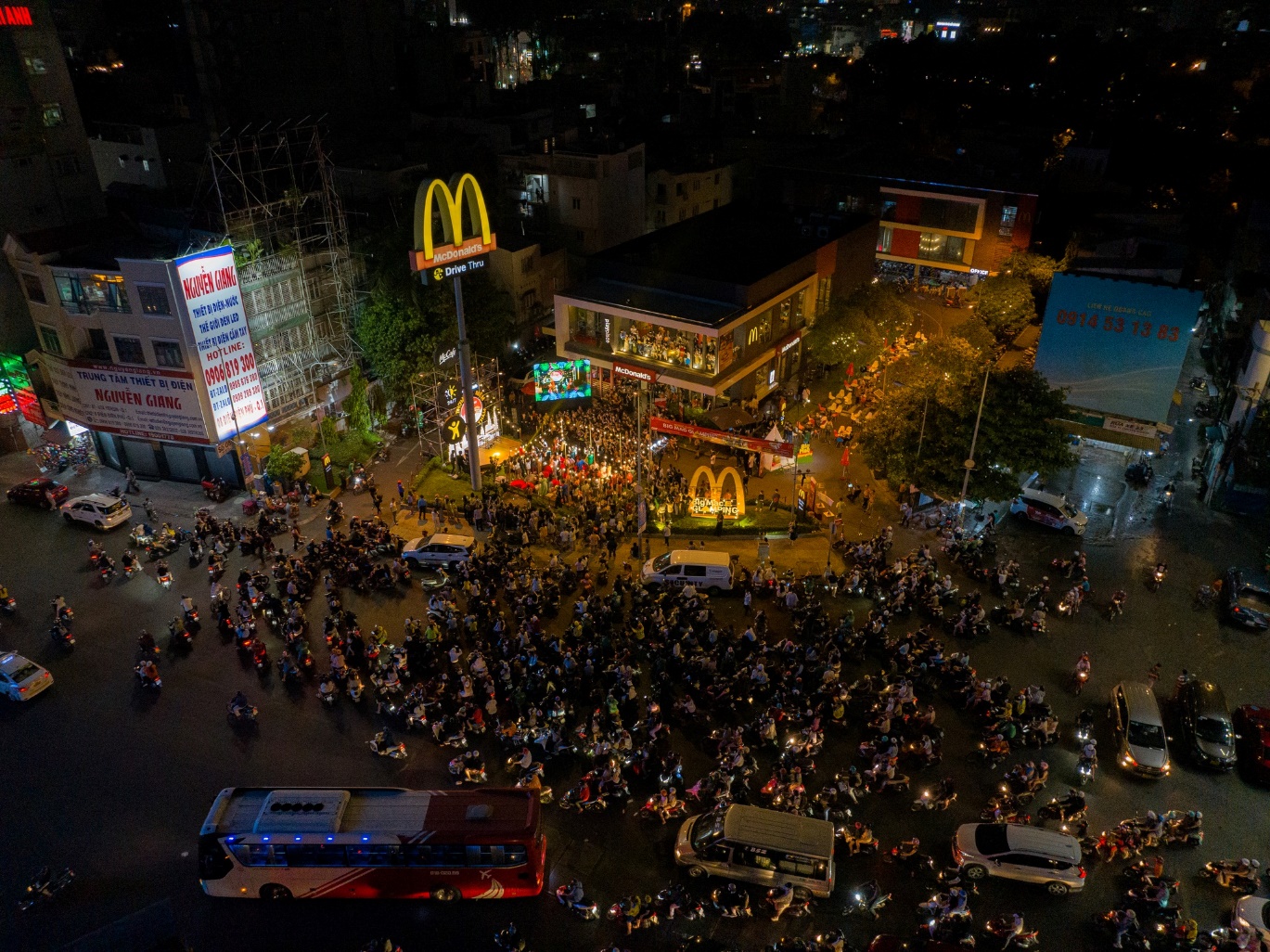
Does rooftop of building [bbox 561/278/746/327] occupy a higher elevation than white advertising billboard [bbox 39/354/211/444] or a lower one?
higher

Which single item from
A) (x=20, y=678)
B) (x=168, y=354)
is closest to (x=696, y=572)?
(x=20, y=678)

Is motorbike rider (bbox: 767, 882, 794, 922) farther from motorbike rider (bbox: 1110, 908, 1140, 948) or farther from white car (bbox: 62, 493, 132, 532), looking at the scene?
white car (bbox: 62, 493, 132, 532)

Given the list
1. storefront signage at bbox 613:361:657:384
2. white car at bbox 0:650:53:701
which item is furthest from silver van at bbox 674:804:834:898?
storefront signage at bbox 613:361:657:384

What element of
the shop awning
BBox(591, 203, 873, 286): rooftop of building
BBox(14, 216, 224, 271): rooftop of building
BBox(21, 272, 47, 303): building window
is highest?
BBox(14, 216, 224, 271): rooftop of building

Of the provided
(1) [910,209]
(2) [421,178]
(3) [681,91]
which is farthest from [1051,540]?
(3) [681,91]

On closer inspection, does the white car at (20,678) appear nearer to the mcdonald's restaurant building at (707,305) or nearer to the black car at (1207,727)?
the mcdonald's restaurant building at (707,305)

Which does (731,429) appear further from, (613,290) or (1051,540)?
(1051,540)

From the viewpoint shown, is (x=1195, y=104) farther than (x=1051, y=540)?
Yes

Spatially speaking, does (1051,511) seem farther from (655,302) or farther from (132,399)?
(132,399)
